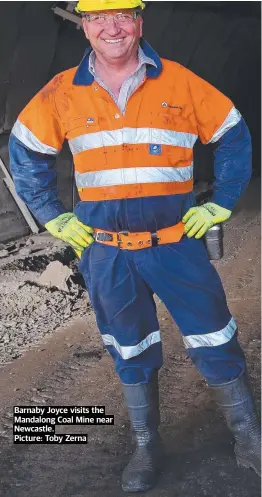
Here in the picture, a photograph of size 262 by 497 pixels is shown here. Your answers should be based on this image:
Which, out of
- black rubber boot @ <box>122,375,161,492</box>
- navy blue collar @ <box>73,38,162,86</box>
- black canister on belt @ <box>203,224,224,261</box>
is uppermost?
navy blue collar @ <box>73,38,162,86</box>

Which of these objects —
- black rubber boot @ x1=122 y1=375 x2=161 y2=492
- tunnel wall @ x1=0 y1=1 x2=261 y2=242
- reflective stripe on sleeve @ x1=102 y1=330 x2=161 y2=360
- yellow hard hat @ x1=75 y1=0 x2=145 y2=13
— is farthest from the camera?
tunnel wall @ x1=0 y1=1 x2=261 y2=242

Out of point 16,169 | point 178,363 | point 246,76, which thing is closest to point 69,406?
point 178,363

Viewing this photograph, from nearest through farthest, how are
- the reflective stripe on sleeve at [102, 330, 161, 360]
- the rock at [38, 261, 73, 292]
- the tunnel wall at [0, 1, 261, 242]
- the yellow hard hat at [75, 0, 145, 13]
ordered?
1. the yellow hard hat at [75, 0, 145, 13]
2. the reflective stripe on sleeve at [102, 330, 161, 360]
3. the rock at [38, 261, 73, 292]
4. the tunnel wall at [0, 1, 261, 242]

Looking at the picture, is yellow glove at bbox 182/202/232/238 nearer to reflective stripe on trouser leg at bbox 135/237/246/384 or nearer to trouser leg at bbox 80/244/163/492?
reflective stripe on trouser leg at bbox 135/237/246/384

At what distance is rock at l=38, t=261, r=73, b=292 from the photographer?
6.43 m

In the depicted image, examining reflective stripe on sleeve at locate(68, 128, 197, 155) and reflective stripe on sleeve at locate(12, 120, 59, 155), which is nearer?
reflective stripe on sleeve at locate(68, 128, 197, 155)

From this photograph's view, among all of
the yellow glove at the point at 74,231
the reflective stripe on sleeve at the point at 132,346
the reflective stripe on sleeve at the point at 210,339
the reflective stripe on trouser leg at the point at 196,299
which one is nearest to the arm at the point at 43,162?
the yellow glove at the point at 74,231

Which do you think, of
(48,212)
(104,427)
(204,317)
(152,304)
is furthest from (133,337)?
(104,427)

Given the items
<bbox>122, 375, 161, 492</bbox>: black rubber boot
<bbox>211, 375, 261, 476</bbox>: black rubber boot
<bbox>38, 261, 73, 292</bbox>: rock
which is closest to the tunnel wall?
<bbox>38, 261, 73, 292</bbox>: rock

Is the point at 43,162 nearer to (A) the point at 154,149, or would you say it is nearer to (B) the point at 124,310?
(A) the point at 154,149

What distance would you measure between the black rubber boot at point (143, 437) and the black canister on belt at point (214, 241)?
26.3 inches

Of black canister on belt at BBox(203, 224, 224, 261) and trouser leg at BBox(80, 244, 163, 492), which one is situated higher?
black canister on belt at BBox(203, 224, 224, 261)

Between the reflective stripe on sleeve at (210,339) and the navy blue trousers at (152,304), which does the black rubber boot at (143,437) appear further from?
the reflective stripe on sleeve at (210,339)

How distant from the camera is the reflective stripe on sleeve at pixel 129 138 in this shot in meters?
3.17
